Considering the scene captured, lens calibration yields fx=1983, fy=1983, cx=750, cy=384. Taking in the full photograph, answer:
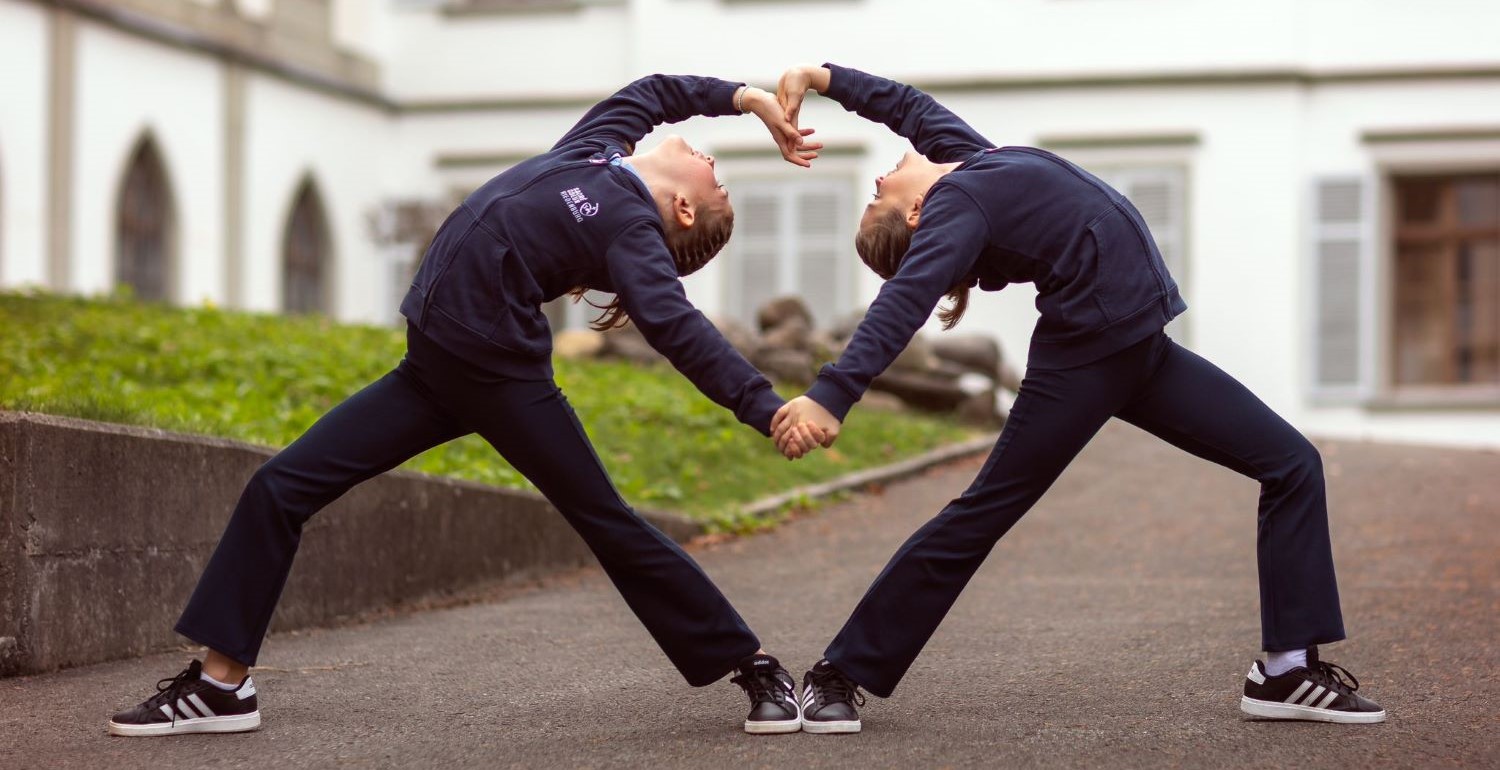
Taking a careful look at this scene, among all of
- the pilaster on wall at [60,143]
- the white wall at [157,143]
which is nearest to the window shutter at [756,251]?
the white wall at [157,143]

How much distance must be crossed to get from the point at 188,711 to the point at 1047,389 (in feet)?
7.49

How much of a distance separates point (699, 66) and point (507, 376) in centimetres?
1710

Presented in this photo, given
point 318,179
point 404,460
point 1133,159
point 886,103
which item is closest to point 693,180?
point 886,103

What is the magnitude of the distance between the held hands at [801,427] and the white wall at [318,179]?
54.1ft

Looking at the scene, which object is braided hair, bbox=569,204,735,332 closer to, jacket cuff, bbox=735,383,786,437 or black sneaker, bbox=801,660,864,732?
jacket cuff, bbox=735,383,786,437

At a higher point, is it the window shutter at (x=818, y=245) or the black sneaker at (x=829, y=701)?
the window shutter at (x=818, y=245)

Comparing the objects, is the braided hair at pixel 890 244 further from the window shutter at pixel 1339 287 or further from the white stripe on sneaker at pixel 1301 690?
the window shutter at pixel 1339 287

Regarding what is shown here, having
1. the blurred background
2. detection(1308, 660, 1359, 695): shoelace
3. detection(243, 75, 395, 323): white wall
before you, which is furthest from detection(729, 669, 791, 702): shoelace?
detection(243, 75, 395, 323): white wall

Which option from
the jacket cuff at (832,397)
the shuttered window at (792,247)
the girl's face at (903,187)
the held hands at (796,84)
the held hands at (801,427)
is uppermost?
the shuttered window at (792,247)

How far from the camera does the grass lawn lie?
9.88m

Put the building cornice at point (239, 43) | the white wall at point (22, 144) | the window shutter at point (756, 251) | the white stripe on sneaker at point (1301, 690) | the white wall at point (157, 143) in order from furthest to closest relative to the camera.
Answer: the window shutter at point (756, 251)
the building cornice at point (239, 43)
the white wall at point (157, 143)
the white wall at point (22, 144)
the white stripe on sneaker at point (1301, 690)

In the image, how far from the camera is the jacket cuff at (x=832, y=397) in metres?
4.64

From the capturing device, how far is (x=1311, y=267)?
20578 mm

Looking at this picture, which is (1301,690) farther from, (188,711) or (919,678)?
(188,711)
